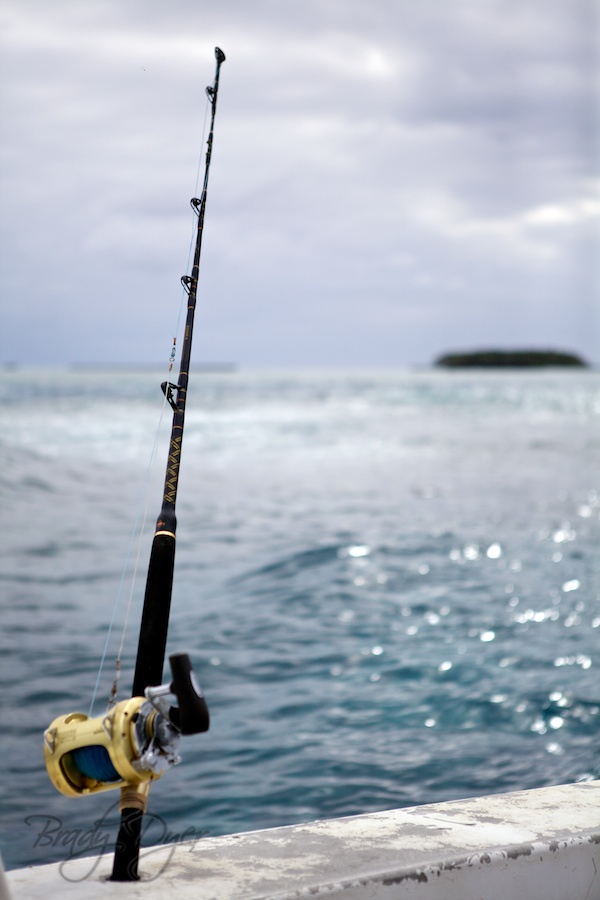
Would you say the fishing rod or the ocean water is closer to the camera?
the fishing rod

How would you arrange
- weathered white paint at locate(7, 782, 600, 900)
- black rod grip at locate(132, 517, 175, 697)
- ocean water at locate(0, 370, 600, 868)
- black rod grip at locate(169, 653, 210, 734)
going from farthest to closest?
ocean water at locate(0, 370, 600, 868) < black rod grip at locate(132, 517, 175, 697) < weathered white paint at locate(7, 782, 600, 900) < black rod grip at locate(169, 653, 210, 734)

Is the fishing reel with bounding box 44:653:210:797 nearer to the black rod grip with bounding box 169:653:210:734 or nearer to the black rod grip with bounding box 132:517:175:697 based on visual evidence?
the black rod grip with bounding box 169:653:210:734

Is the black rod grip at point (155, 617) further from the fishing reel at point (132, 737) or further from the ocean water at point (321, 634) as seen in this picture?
the ocean water at point (321, 634)

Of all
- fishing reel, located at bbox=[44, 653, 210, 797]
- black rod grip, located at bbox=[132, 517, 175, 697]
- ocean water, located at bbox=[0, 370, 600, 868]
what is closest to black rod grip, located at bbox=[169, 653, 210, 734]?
fishing reel, located at bbox=[44, 653, 210, 797]

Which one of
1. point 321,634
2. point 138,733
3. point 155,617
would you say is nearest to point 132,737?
point 138,733

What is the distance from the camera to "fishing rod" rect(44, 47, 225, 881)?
1.39 m

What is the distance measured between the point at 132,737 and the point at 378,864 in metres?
0.43

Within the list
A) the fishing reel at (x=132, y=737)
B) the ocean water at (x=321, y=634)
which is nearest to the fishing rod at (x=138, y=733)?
the fishing reel at (x=132, y=737)

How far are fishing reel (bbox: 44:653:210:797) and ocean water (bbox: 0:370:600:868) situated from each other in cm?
59

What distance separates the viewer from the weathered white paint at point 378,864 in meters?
1.47

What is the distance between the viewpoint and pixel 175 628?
19.2ft

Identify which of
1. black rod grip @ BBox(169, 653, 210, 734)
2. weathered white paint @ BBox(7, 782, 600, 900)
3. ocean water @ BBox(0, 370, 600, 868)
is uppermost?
black rod grip @ BBox(169, 653, 210, 734)

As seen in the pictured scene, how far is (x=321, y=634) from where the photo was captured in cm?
570

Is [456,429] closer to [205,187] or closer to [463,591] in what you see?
[463,591]
